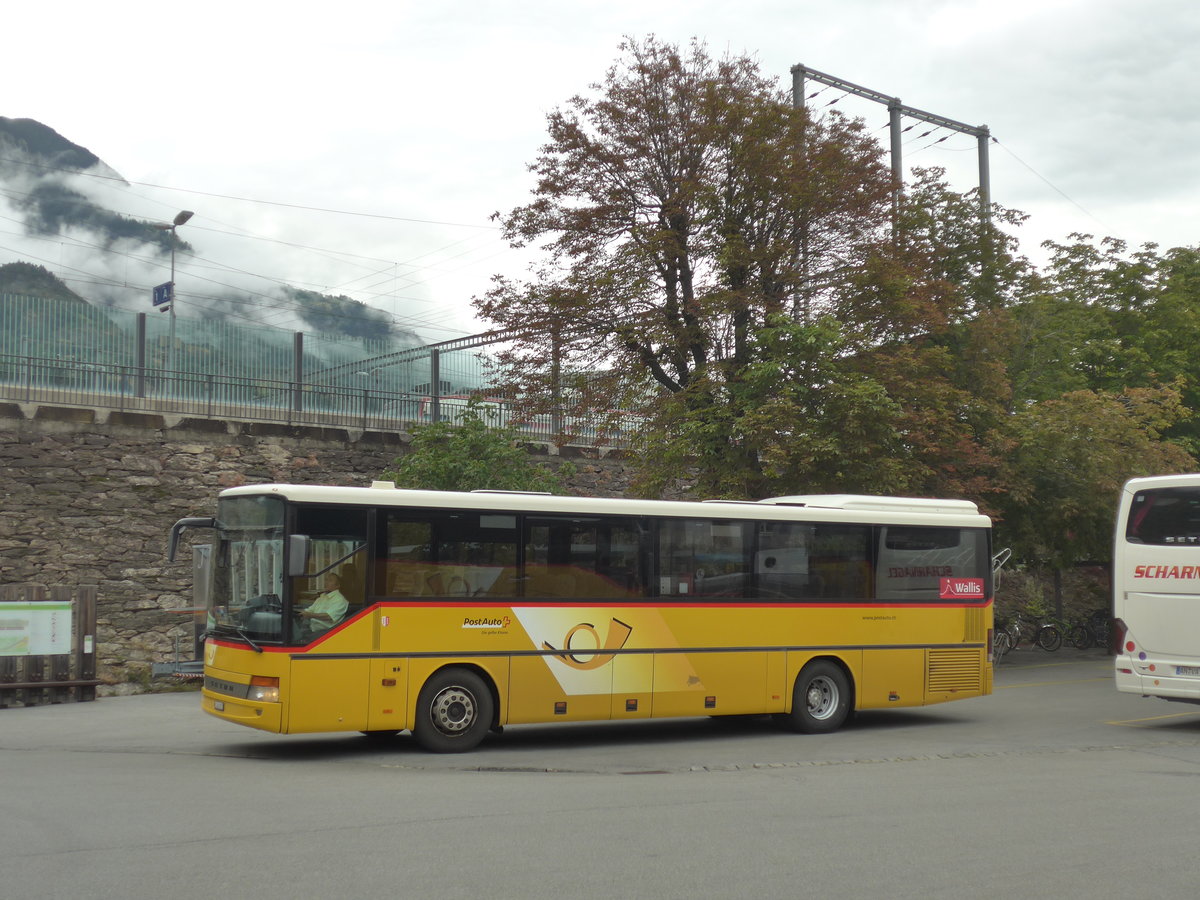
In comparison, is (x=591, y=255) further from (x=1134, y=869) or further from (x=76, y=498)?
(x=1134, y=869)

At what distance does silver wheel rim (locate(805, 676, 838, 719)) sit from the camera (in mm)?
15641

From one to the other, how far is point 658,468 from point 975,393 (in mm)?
7150

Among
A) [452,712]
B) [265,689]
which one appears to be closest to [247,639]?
[265,689]

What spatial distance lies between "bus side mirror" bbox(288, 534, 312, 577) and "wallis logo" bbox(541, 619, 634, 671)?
2.85 metres

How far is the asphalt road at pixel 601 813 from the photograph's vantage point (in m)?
6.85

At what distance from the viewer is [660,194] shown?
73.8 ft

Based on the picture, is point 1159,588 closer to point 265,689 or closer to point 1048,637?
point 265,689

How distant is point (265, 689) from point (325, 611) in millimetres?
951

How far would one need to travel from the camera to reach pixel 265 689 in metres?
12.2

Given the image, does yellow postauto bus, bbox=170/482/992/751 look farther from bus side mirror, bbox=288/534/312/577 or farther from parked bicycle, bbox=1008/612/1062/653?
parked bicycle, bbox=1008/612/1062/653

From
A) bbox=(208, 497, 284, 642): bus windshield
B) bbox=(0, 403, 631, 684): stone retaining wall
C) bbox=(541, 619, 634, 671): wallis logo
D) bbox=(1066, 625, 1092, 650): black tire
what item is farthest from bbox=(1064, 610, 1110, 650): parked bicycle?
bbox=(208, 497, 284, 642): bus windshield

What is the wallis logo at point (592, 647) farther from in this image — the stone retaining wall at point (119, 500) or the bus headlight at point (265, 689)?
the stone retaining wall at point (119, 500)

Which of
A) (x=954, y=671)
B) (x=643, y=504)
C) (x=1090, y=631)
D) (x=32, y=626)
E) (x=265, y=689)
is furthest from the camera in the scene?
(x=1090, y=631)

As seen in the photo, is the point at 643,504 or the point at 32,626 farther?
the point at 32,626
